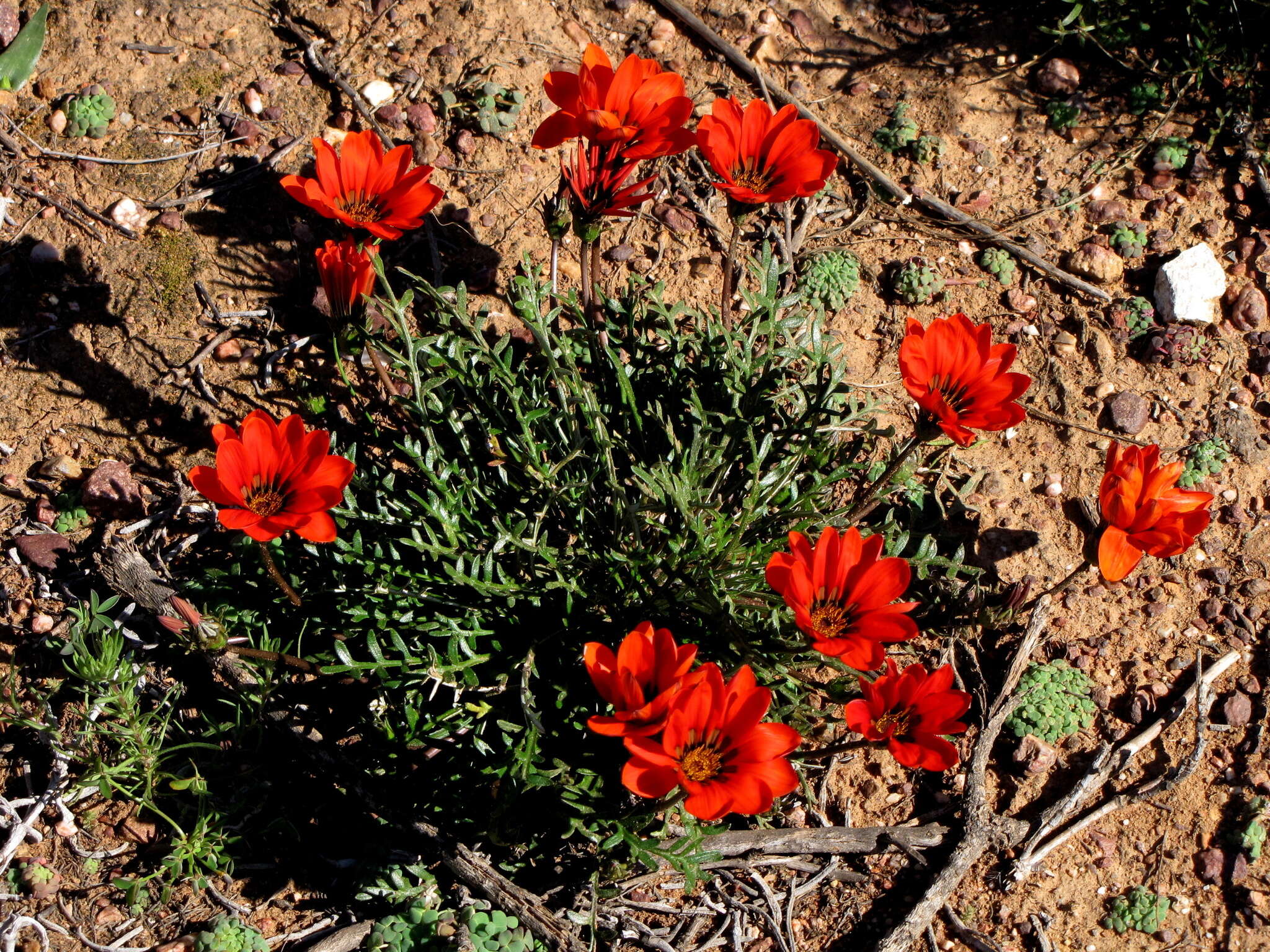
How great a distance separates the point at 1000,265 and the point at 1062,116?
67 centimetres

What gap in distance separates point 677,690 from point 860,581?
1.59 feet

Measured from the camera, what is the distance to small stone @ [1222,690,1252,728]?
9.78 feet

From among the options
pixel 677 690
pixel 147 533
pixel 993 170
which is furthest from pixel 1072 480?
pixel 147 533

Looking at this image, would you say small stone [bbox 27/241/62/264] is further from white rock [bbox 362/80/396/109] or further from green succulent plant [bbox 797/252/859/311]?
green succulent plant [bbox 797/252/859/311]

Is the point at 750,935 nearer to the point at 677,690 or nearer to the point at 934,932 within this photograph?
the point at 934,932

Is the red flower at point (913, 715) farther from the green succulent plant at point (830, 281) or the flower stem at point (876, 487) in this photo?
the green succulent plant at point (830, 281)

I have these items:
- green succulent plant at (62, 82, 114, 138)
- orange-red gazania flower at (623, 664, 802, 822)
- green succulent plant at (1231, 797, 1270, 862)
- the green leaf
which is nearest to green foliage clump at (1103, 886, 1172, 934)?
green succulent plant at (1231, 797, 1270, 862)

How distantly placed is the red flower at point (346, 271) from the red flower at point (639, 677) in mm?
1109

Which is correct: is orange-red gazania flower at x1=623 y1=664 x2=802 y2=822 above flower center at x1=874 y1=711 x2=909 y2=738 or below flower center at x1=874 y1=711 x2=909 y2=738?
below

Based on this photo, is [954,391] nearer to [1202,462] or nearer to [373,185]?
[1202,462]

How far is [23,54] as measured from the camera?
3326 millimetres

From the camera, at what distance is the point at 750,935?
2738 mm

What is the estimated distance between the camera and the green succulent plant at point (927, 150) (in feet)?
12.2

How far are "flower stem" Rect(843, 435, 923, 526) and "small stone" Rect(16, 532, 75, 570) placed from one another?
82.2 inches
